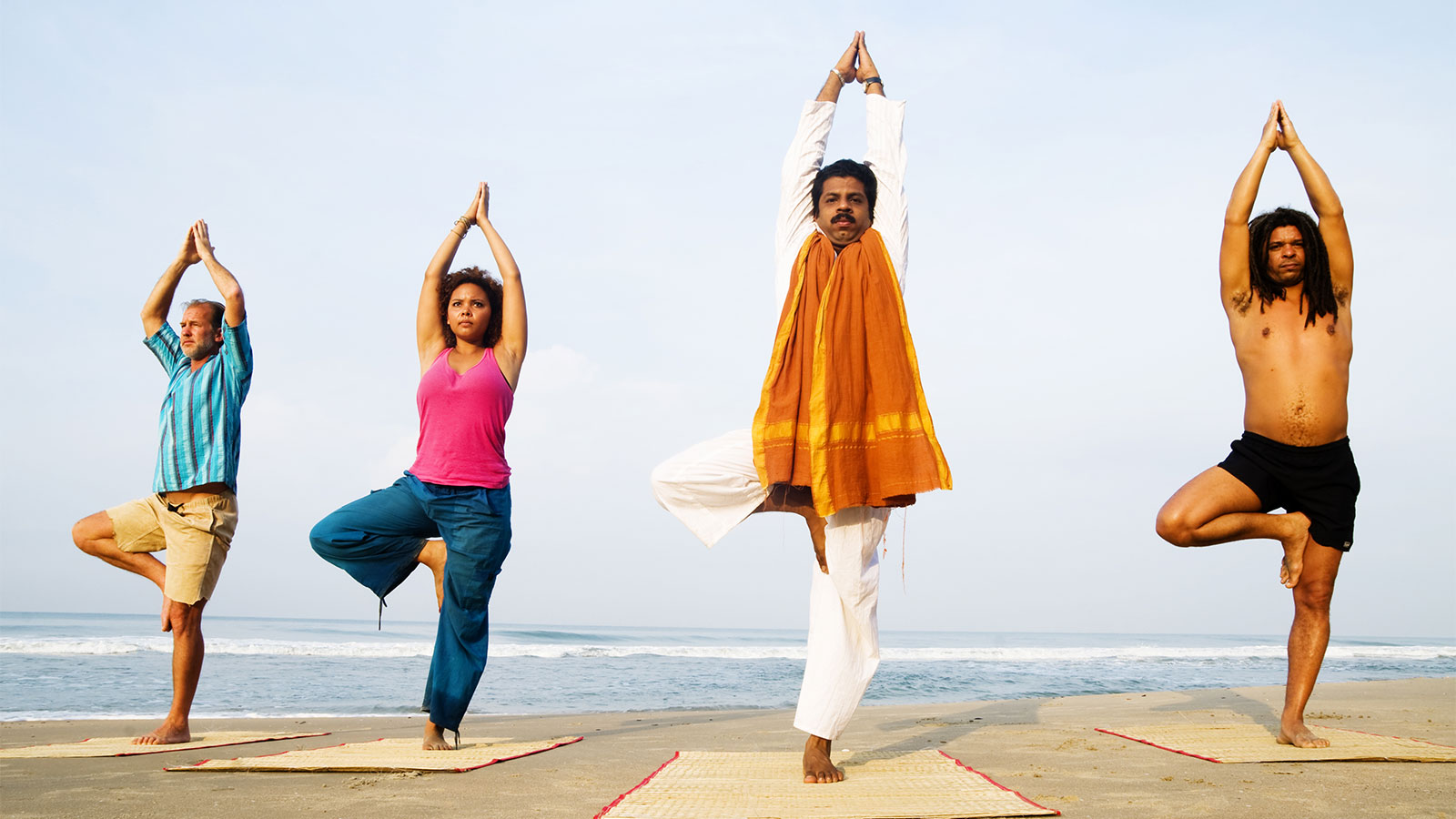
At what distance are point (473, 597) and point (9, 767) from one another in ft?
6.50

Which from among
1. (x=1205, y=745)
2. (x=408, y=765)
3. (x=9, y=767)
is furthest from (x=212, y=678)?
(x=1205, y=745)

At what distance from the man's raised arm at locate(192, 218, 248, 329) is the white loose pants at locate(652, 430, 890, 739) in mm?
3260

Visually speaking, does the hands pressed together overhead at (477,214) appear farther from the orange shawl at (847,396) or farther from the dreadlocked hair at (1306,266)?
the dreadlocked hair at (1306,266)

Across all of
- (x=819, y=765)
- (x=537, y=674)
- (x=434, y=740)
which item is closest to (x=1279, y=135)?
(x=819, y=765)

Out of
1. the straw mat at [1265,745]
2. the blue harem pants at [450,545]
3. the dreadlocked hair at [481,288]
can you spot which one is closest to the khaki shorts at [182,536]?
the blue harem pants at [450,545]

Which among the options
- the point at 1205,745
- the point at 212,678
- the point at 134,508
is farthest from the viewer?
the point at 212,678

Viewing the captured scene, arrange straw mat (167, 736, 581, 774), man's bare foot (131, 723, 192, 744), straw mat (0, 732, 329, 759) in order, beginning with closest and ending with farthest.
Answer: straw mat (167, 736, 581, 774)
straw mat (0, 732, 329, 759)
man's bare foot (131, 723, 192, 744)

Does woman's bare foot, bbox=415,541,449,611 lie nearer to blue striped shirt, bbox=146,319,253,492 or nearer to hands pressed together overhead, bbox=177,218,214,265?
blue striped shirt, bbox=146,319,253,492

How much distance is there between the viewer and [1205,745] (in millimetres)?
4199

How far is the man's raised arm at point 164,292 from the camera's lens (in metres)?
5.61

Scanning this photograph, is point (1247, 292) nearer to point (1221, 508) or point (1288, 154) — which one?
point (1288, 154)

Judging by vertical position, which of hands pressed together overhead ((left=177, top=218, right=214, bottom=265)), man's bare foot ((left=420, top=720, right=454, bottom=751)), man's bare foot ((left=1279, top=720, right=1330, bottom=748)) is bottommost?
man's bare foot ((left=420, top=720, right=454, bottom=751))

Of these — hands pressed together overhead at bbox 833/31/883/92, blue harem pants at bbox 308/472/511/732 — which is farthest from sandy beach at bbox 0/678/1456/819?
hands pressed together overhead at bbox 833/31/883/92

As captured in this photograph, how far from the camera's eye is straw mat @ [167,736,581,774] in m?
3.75
